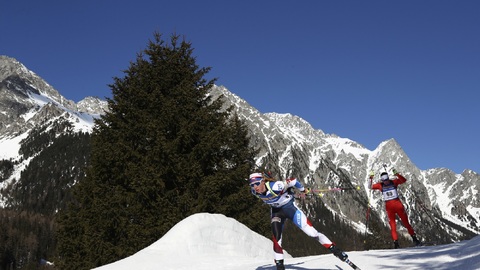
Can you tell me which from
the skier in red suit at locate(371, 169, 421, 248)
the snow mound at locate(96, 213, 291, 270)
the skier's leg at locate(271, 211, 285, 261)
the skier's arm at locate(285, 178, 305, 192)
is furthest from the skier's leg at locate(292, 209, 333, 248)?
the skier in red suit at locate(371, 169, 421, 248)

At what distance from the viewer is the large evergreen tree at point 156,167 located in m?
17.1

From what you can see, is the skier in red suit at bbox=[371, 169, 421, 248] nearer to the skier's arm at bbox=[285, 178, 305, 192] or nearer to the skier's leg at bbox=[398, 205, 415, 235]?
the skier's leg at bbox=[398, 205, 415, 235]

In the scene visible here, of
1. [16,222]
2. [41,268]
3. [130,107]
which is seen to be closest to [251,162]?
[130,107]

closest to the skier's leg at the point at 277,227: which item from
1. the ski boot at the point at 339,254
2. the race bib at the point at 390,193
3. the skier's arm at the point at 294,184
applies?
the skier's arm at the point at 294,184

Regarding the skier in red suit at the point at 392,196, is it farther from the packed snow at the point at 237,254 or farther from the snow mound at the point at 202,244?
the snow mound at the point at 202,244

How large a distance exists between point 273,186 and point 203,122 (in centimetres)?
951

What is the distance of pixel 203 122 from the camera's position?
1911cm

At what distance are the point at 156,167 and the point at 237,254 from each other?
19.1 feet

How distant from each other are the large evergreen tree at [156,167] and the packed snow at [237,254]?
3.22m

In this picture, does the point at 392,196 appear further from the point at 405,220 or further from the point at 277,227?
the point at 277,227

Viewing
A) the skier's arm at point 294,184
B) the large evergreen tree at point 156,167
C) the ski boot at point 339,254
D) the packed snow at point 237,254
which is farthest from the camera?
the large evergreen tree at point 156,167

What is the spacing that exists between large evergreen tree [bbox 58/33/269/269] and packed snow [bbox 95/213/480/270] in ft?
10.6

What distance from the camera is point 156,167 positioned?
1769 centimetres

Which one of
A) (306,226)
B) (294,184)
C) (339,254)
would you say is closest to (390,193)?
(306,226)
